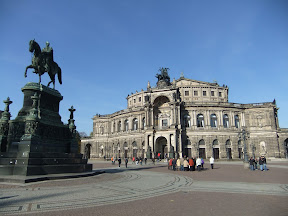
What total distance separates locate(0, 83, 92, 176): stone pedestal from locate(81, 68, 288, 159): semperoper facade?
31.4 m

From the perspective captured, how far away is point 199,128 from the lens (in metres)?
51.3

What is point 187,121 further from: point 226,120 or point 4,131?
point 4,131

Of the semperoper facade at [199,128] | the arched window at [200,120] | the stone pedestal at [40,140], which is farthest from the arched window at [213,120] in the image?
the stone pedestal at [40,140]

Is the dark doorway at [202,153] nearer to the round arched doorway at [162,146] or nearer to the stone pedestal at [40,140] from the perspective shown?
the round arched doorway at [162,146]

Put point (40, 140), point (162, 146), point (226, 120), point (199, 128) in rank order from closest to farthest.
A: point (40, 140)
point (199, 128)
point (162, 146)
point (226, 120)

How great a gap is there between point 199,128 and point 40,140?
141 feet

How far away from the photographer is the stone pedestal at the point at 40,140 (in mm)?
13062

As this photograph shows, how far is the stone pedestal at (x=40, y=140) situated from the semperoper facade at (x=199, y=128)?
31428 mm

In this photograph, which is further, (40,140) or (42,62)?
(42,62)

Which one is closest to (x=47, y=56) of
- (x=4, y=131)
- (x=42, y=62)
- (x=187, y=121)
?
(x=42, y=62)

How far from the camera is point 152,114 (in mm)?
51625

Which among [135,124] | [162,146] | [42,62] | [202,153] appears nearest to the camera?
[42,62]

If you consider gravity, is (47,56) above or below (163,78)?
below

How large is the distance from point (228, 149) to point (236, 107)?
11.3 metres
